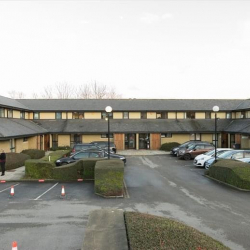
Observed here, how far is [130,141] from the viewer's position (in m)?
35.6

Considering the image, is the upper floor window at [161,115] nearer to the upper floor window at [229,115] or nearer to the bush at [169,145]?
the bush at [169,145]

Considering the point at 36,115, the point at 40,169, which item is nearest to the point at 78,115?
the point at 36,115

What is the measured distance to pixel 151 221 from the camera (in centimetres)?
664

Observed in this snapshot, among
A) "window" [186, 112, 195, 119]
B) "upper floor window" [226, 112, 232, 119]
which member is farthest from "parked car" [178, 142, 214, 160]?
"upper floor window" [226, 112, 232, 119]

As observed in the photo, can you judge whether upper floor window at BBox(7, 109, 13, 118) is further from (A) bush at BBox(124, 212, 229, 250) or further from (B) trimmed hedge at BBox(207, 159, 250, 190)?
(A) bush at BBox(124, 212, 229, 250)

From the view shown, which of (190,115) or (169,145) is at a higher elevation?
(190,115)

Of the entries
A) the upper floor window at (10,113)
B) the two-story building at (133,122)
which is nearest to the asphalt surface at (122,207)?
the upper floor window at (10,113)

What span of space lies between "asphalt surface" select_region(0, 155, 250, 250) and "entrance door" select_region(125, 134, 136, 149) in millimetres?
18340

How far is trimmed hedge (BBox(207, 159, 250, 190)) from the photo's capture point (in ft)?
44.9

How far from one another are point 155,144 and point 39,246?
94.7ft

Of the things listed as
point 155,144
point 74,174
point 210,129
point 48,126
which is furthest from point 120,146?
point 74,174

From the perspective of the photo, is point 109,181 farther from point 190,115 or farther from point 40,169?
point 190,115

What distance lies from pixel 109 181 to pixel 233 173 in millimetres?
7247

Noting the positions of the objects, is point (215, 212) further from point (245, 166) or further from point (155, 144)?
point (155, 144)
